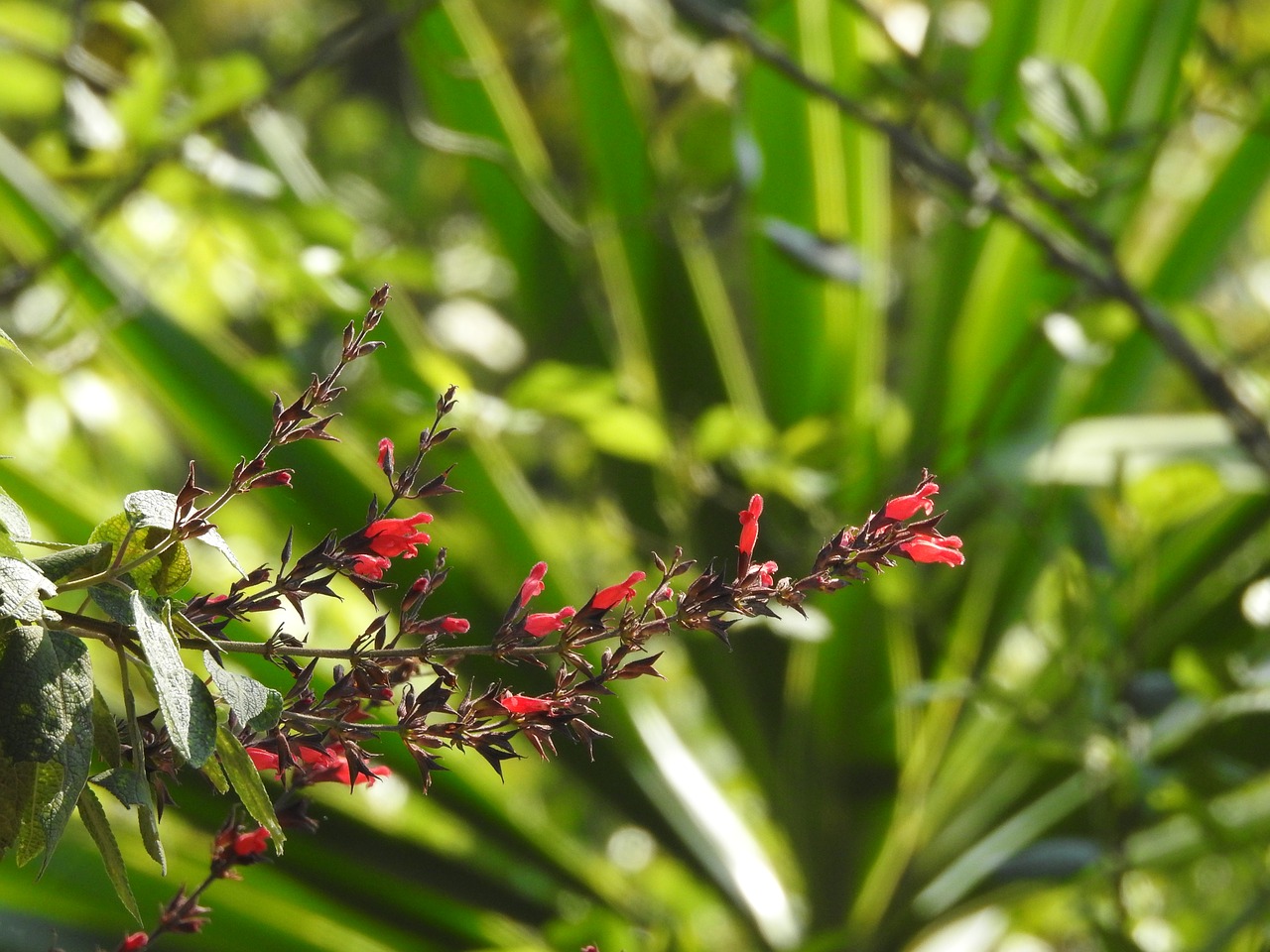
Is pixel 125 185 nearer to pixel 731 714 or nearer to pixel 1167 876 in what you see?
pixel 731 714

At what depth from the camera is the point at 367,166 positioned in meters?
2.51

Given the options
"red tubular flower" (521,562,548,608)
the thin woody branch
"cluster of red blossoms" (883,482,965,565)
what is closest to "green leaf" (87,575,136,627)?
"red tubular flower" (521,562,548,608)

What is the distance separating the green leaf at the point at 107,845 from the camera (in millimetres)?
338

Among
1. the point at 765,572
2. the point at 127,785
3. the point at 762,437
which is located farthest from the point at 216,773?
the point at 762,437

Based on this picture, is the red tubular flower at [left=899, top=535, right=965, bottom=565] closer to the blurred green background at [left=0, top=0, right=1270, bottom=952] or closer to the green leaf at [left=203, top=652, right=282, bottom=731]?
the green leaf at [left=203, top=652, right=282, bottom=731]

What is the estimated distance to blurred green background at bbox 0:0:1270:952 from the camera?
972mm

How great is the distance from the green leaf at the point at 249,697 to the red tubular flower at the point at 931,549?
0.59 ft

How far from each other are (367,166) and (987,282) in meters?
1.51

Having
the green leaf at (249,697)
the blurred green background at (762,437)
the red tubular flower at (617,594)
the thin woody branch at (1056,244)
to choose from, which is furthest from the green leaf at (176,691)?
the thin woody branch at (1056,244)

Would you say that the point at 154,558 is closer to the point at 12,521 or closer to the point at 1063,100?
the point at 12,521

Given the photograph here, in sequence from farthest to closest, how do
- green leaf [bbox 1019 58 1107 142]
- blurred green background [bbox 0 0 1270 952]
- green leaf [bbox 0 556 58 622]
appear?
blurred green background [bbox 0 0 1270 952] → green leaf [bbox 1019 58 1107 142] → green leaf [bbox 0 556 58 622]

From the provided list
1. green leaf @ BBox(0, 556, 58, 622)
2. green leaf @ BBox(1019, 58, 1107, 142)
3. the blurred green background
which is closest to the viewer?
green leaf @ BBox(0, 556, 58, 622)

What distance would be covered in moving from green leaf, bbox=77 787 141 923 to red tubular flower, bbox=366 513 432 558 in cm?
10

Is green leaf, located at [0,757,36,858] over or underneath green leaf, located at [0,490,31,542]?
underneath
